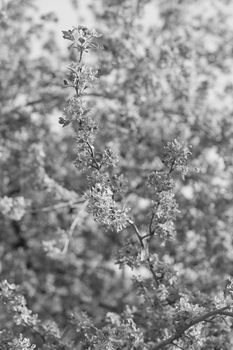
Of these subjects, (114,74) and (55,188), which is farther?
(114,74)

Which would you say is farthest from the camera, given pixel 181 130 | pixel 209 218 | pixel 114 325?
pixel 181 130

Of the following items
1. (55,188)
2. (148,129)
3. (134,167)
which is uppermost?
(148,129)

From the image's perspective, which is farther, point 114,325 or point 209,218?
point 209,218

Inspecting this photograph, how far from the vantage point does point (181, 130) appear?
8539 mm

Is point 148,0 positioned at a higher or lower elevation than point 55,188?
higher

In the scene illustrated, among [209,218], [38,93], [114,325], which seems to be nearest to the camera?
[114,325]

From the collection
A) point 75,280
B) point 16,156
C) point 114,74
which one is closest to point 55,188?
point 16,156

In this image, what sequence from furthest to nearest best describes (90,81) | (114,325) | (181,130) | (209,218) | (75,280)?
(75,280) < (181,130) < (209,218) < (114,325) < (90,81)

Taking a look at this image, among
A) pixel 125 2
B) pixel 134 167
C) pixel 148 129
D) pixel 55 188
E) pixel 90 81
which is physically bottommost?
pixel 90 81

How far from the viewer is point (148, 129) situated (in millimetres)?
9031

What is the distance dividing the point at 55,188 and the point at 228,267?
286 cm

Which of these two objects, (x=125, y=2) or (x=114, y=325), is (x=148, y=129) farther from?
(x=114, y=325)

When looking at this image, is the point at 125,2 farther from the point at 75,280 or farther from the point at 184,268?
the point at 75,280

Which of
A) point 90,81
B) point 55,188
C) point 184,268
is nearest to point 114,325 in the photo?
point 90,81
